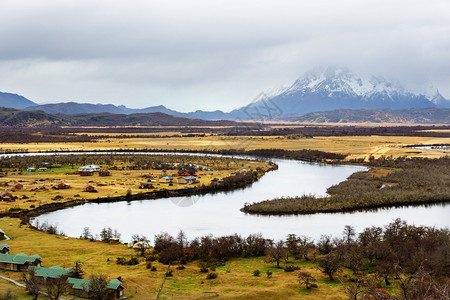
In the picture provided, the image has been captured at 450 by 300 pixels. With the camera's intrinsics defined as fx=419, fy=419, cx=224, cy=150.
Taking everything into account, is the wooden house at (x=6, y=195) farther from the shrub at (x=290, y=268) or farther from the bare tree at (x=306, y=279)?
the bare tree at (x=306, y=279)

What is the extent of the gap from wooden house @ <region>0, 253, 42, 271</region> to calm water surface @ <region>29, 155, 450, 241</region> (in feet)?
33.0

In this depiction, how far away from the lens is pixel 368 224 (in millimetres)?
38000

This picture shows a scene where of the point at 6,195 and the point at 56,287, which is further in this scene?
the point at 6,195

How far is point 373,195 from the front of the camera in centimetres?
4747

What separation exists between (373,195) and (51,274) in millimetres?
36140

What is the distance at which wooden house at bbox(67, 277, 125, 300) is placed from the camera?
67.7 feet

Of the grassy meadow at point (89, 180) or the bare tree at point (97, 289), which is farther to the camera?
the grassy meadow at point (89, 180)

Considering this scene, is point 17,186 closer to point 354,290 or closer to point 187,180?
point 187,180

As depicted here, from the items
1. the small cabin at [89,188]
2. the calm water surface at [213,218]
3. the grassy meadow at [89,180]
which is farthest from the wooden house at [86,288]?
the small cabin at [89,188]

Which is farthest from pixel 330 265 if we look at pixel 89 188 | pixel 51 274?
pixel 89 188

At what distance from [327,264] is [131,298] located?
11.1 metres

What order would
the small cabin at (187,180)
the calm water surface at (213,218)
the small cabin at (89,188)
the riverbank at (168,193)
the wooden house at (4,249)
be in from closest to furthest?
the wooden house at (4,249) < the calm water surface at (213,218) < the riverbank at (168,193) < the small cabin at (89,188) < the small cabin at (187,180)

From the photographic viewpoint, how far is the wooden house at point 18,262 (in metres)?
24.2

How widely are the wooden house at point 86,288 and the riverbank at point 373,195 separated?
23373 millimetres
